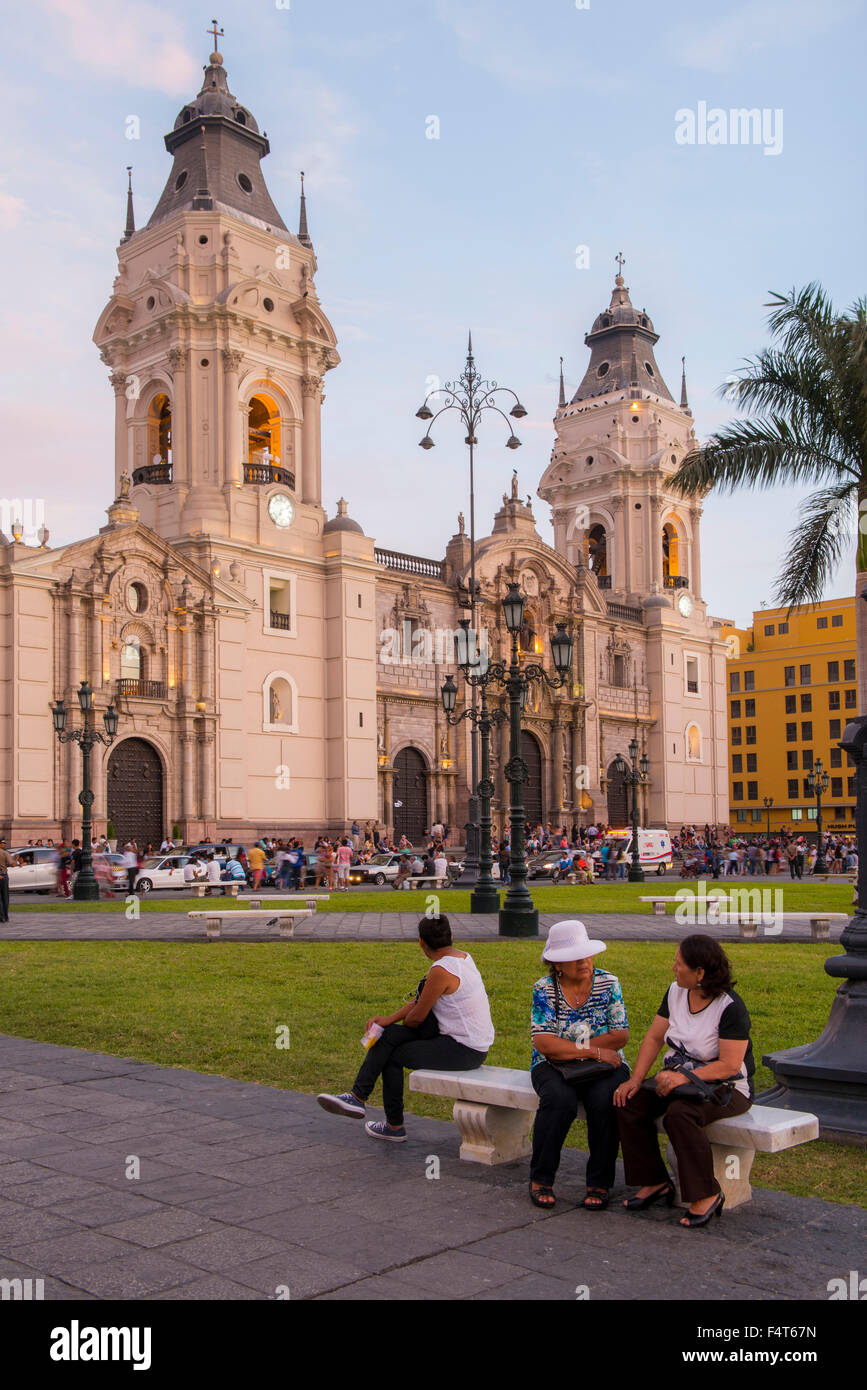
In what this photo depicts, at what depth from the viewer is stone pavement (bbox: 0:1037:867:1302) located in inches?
184

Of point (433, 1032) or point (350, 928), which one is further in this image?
point (350, 928)

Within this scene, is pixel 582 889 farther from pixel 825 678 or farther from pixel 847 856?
pixel 825 678

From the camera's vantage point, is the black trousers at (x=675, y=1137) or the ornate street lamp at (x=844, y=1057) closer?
the black trousers at (x=675, y=1137)

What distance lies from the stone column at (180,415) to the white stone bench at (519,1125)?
39.4 m

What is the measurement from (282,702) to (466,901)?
64.0 feet

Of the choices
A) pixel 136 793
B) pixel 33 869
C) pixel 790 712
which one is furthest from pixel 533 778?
pixel 790 712

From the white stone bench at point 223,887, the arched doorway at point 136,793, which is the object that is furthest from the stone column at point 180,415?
the white stone bench at point 223,887

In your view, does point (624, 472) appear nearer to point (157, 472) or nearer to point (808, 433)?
point (157, 472)

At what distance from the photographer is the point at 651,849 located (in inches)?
1861

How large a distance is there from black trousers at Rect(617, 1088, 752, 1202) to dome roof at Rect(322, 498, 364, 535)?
42.0 metres

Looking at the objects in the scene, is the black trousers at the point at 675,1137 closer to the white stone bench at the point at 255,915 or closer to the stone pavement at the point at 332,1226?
the stone pavement at the point at 332,1226

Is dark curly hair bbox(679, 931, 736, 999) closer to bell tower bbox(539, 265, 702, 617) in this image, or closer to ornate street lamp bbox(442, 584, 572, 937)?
ornate street lamp bbox(442, 584, 572, 937)

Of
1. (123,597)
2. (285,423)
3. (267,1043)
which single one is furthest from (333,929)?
(285,423)

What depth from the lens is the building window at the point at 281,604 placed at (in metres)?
44.6
